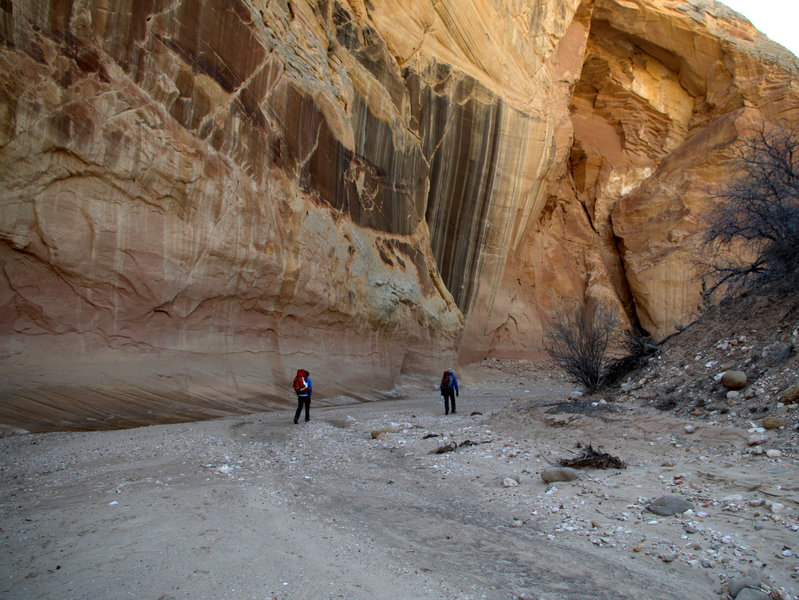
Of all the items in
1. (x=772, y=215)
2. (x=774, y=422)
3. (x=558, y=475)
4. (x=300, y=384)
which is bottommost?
(x=558, y=475)

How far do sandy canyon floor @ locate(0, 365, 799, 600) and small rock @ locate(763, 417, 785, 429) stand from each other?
31 cm

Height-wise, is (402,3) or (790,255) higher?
(402,3)

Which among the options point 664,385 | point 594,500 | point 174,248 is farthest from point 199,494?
point 664,385

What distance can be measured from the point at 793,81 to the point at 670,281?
13.0 meters

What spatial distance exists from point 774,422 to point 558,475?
104 inches

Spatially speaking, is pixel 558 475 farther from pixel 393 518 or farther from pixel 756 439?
pixel 756 439

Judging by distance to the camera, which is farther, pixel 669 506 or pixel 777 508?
pixel 669 506

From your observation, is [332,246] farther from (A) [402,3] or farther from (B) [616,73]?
(B) [616,73]

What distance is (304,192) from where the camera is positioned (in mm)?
13281

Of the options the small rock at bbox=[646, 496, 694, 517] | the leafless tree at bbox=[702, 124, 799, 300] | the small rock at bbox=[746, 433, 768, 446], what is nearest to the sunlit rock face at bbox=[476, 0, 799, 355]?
the leafless tree at bbox=[702, 124, 799, 300]

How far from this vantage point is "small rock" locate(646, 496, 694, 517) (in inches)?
160

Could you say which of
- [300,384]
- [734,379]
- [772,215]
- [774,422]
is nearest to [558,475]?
[774,422]

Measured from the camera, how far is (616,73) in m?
31.2

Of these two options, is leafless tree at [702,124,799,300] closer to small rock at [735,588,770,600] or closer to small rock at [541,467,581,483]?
small rock at [541,467,581,483]
